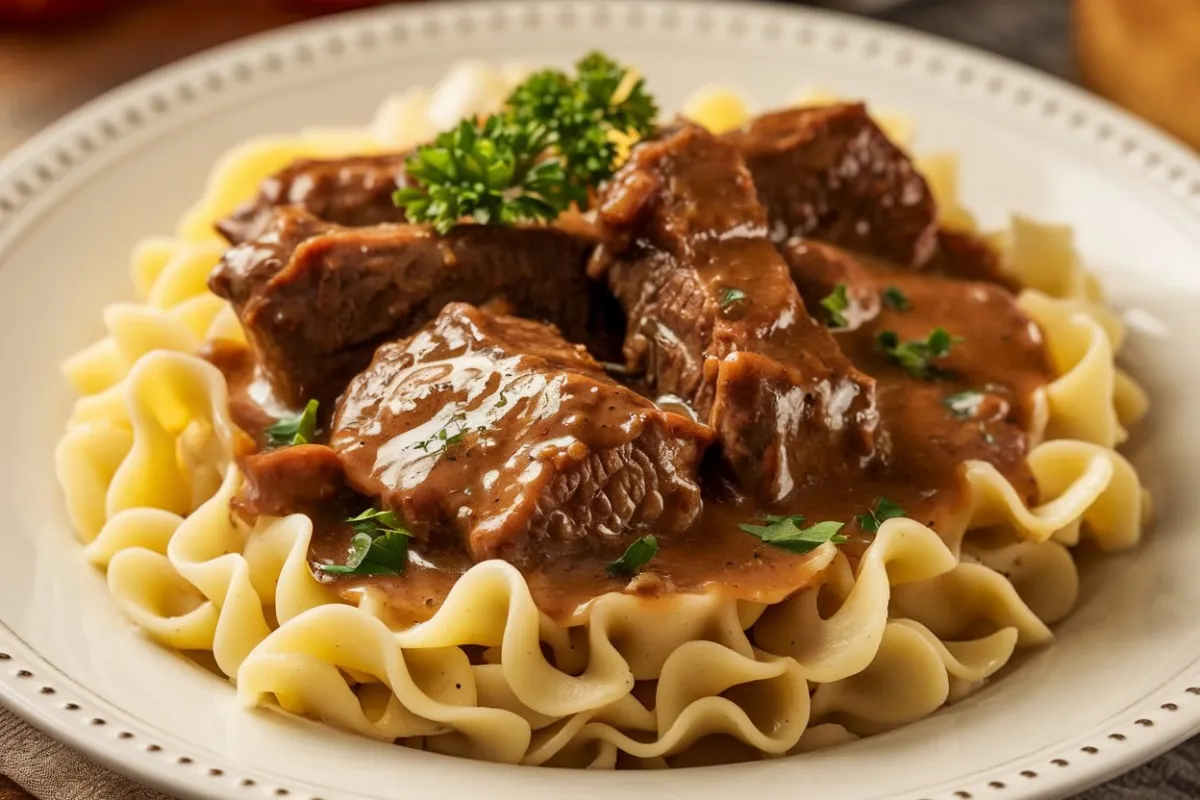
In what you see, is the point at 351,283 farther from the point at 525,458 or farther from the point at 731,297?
the point at 731,297

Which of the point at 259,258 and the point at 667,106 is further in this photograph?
the point at 667,106

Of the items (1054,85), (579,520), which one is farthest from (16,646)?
(1054,85)

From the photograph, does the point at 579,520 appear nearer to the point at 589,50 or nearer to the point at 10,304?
the point at 10,304

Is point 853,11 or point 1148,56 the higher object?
point 1148,56

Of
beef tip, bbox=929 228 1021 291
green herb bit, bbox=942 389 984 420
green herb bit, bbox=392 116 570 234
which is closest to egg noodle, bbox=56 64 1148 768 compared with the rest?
green herb bit, bbox=942 389 984 420

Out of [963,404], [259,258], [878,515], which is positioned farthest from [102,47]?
[878,515]

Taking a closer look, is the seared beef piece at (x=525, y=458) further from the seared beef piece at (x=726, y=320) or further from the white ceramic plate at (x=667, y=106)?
the white ceramic plate at (x=667, y=106)

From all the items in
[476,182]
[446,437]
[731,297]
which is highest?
[476,182]

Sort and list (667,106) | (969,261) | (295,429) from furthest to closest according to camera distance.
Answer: (667,106), (969,261), (295,429)

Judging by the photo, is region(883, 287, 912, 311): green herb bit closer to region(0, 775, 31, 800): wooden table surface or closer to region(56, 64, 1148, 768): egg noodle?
region(56, 64, 1148, 768): egg noodle
